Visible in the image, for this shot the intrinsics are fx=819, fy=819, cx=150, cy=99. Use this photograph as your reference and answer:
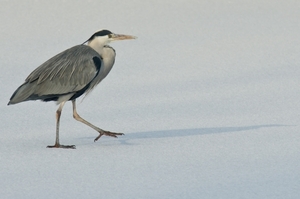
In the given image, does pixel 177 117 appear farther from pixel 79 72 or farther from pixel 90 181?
pixel 90 181

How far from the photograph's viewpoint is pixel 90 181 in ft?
21.9

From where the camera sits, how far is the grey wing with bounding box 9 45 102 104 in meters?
8.20

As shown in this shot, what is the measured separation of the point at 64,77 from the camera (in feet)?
27.0

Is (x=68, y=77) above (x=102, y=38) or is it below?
below

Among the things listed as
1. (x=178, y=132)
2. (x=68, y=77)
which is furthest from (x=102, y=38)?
(x=178, y=132)

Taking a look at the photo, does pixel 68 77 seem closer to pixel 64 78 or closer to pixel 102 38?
pixel 64 78

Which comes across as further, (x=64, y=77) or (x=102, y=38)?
(x=102, y=38)

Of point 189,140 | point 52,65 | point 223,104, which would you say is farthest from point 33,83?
point 223,104

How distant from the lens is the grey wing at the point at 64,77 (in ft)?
26.9

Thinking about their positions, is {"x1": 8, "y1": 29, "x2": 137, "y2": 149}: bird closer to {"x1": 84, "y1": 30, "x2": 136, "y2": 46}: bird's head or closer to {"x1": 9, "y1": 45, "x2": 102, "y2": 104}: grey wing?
{"x1": 9, "y1": 45, "x2": 102, "y2": 104}: grey wing

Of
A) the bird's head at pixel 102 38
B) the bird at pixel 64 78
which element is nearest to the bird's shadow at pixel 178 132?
the bird at pixel 64 78

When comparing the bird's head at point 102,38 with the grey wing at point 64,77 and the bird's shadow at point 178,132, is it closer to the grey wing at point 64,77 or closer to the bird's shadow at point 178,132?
the grey wing at point 64,77

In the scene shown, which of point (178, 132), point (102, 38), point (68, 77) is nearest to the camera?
point (68, 77)

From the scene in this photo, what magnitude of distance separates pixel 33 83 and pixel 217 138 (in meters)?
1.94
